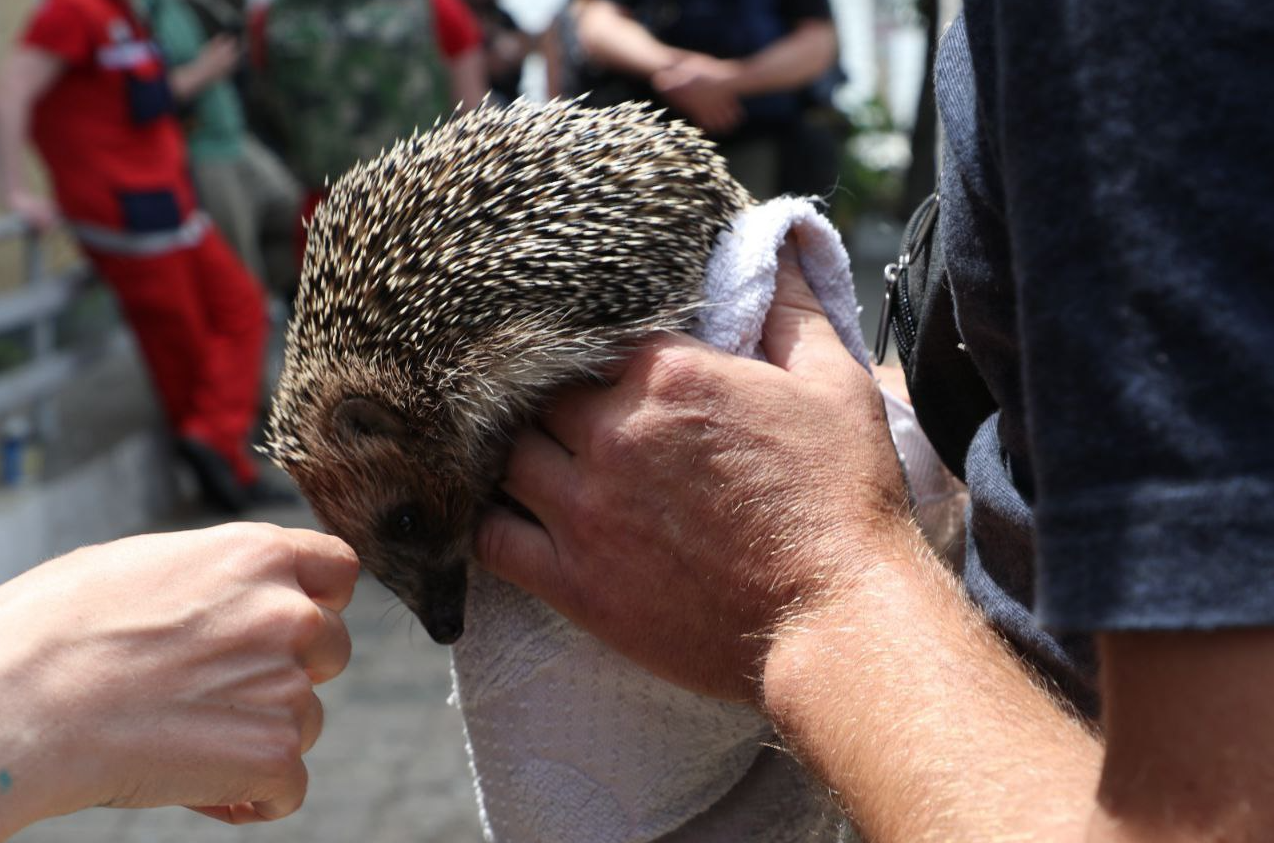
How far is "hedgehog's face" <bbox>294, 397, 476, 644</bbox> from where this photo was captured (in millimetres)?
2125

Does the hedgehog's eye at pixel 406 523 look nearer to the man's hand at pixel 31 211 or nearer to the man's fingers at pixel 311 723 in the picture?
the man's fingers at pixel 311 723

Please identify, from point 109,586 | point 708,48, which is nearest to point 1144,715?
point 109,586

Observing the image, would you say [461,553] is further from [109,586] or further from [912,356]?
[912,356]

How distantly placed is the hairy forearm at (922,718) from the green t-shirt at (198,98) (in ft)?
20.9

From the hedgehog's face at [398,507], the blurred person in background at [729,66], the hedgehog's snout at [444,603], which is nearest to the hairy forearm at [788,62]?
the blurred person in background at [729,66]

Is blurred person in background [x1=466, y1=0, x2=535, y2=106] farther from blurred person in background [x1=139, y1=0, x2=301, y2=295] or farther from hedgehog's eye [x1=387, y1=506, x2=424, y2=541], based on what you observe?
hedgehog's eye [x1=387, y1=506, x2=424, y2=541]


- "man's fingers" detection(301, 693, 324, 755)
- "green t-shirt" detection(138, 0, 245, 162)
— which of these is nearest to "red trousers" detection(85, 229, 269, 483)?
"green t-shirt" detection(138, 0, 245, 162)

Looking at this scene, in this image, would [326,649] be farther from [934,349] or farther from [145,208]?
[145,208]

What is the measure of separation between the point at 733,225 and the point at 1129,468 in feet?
3.84

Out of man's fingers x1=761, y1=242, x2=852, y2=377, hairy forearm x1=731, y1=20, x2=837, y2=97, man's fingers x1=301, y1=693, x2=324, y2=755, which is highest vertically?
man's fingers x1=761, y1=242, x2=852, y2=377

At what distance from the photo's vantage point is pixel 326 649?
179cm

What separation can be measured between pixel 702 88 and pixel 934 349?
3308 mm

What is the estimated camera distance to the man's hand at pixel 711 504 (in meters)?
1.59

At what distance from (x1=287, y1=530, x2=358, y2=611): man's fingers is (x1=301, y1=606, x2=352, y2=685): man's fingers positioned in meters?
0.02
